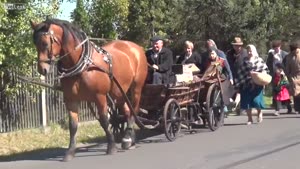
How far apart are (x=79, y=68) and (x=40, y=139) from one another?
4234 millimetres

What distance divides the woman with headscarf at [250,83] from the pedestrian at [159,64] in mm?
3107

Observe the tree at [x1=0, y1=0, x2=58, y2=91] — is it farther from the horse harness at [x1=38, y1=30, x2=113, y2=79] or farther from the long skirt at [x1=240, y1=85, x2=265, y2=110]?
the long skirt at [x1=240, y1=85, x2=265, y2=110]

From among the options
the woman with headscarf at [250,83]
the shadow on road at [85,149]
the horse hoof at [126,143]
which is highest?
the woman with headscarf at [250,83]

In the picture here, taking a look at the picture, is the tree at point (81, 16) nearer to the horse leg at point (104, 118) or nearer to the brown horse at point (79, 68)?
the brown horse at point (79, 68)

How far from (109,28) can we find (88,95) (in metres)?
11.3

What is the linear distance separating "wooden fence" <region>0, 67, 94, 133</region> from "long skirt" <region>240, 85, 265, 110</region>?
3824mm

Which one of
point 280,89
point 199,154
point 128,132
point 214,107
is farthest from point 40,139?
point 280,89

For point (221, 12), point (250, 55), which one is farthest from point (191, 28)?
point (250, 55)

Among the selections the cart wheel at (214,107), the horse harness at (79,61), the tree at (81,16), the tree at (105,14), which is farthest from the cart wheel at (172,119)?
the tree at (81,16)

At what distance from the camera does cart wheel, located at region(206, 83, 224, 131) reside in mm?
12854

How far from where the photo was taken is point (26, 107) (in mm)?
13602

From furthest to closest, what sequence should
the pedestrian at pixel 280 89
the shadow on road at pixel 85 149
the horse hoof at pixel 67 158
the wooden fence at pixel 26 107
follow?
the pedestrian at pixel 280 89
the wooden fence at pixel 26 107
the shadow on road at pixel 85 149
the horse hoof at pixel 67 158

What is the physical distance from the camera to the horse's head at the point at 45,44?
8.98m

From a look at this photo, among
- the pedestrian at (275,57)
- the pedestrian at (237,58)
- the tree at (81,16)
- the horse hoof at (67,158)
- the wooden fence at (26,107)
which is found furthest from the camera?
the tree at (81,16)
